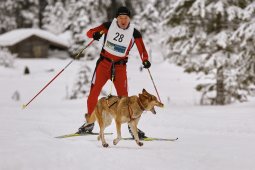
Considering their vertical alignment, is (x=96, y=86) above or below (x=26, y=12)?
below

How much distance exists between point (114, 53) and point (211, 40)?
965cm

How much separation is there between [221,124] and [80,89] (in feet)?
50.0

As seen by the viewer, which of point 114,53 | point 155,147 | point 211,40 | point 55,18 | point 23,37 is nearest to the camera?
point 155,147

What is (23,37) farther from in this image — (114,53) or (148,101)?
(148,101)

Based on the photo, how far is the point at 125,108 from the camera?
625cm

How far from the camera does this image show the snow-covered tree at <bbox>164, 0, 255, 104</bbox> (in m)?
15.4

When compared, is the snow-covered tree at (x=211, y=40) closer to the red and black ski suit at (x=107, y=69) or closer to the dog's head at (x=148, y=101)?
the red and black ski suit at (x=107, y=69)

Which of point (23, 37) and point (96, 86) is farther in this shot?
point (23, 37)

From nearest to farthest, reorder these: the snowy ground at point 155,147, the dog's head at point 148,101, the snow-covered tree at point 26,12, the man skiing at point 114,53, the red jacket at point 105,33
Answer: the snowy ground at point 155,147 → the dog's head at point 148,101 → the man skiing at point 114,53 → the red jacket at point 105,33 → the snow-covered tree at point 26,12

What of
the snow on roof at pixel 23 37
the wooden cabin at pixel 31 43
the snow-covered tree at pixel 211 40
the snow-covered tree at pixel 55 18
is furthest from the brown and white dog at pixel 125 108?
the snow-covered tree at pixel 55 18

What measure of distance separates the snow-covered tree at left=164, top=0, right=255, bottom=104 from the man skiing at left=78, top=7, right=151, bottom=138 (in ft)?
27.6

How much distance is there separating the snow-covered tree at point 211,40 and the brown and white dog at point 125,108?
917 centimetres

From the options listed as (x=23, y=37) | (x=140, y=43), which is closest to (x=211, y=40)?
(x=140, y=43)

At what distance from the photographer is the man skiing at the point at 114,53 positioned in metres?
7.01
